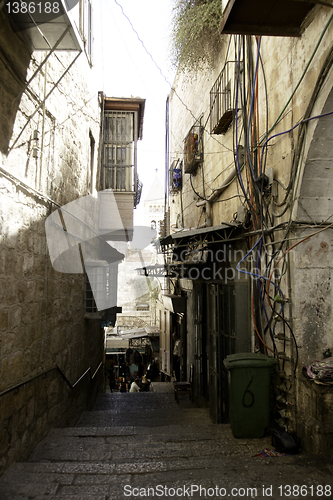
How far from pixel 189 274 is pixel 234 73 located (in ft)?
15.5

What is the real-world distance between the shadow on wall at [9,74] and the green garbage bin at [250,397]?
391 cm

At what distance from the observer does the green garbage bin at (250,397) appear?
4.29 metres

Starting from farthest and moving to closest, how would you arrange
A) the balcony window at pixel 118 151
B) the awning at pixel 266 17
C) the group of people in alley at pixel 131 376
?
the group of people in alley at pixel 131 376 < the balcony window at pixel 118 151 < the awning at pixel 266 17

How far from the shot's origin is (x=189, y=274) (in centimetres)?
846

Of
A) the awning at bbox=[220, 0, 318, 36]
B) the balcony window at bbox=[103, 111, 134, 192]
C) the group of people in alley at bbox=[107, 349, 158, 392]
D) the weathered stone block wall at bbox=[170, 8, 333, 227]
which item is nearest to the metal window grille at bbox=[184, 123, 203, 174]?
the weathered stone block wall at bbox=[170, 8, 333, 227]

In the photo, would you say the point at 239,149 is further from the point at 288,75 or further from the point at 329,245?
the point at 329,245

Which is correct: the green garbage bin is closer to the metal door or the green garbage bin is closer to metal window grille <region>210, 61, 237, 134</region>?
the metal door

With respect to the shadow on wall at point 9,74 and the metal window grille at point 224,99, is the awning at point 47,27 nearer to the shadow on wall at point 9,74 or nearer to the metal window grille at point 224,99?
the shadow on wall at point 9,74

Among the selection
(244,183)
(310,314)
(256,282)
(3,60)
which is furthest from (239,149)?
(3,60)

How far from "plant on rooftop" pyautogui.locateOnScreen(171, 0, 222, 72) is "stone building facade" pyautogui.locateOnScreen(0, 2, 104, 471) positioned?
2.19m

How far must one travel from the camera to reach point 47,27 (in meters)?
3.52

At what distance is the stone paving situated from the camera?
2.88 meters

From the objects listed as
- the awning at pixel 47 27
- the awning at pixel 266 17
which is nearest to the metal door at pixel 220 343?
the awning at pixel 266 17

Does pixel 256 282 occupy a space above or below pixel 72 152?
below
